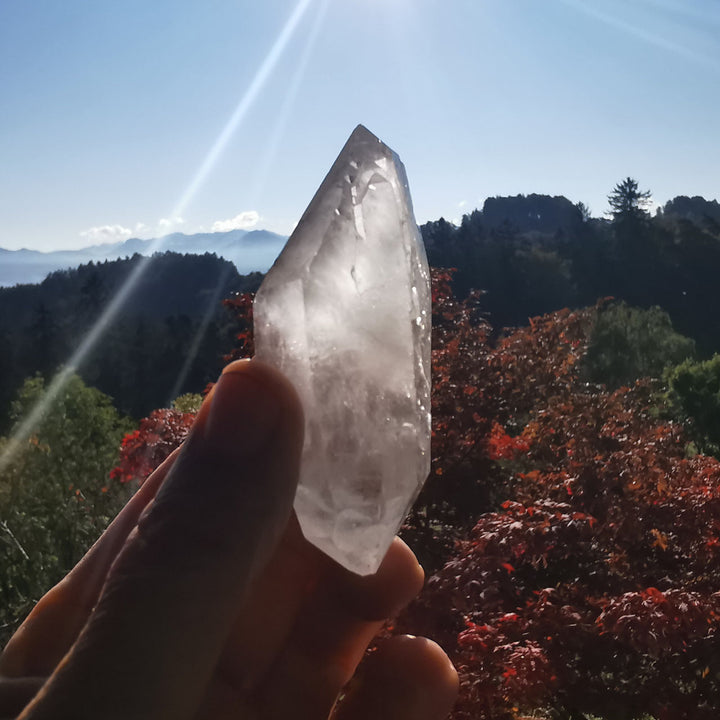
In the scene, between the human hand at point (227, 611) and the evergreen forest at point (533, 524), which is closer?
the human hand at point (227, 611)

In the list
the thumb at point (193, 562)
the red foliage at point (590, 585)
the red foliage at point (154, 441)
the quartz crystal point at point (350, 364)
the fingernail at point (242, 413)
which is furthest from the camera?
the red foliage at point (154, 441)

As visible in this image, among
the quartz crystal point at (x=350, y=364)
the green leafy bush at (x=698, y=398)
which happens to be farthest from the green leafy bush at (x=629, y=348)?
the quartz crystal point at (x=350, y=364)

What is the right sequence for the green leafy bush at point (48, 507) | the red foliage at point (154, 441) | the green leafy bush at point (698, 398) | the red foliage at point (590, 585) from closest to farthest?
the red foliage at point (590, 585), the red foliage at point (154, 441), the green leafy bush at point (48, 507), the green leafy bush at point (698, 398)

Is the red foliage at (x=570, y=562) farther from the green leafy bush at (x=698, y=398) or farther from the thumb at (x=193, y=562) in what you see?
the green leafy bush at (x=698, y=398)

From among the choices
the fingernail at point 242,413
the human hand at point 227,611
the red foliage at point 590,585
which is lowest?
the red foliage at point 590,585

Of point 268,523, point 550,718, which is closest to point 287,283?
point 268,523

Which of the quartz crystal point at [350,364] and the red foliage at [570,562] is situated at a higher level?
the quartz crystal point at [350,364]

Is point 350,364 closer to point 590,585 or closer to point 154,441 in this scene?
point 590,585

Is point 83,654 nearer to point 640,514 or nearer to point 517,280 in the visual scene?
point 640,514
